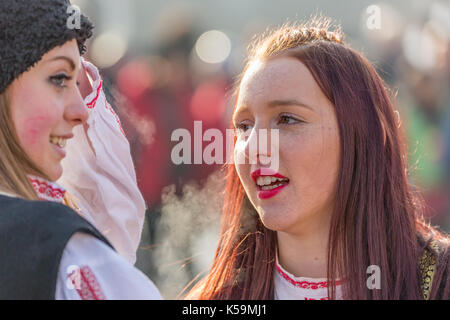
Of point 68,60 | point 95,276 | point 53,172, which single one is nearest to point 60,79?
point 68,60

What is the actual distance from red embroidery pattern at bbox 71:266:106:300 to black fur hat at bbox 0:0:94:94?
1.37 feet

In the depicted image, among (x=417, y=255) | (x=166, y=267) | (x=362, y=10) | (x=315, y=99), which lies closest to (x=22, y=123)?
(x=315, y=99)

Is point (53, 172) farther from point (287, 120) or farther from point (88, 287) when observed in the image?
point (287, 120)

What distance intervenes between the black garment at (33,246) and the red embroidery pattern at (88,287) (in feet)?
0.16

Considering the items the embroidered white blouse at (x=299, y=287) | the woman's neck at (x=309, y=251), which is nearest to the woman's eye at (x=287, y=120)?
the woman's neck at (x=309, y=251)

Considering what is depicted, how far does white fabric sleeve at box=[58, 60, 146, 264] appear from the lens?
158 cm

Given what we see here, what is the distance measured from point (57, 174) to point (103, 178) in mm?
300

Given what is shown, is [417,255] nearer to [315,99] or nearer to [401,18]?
[315,99]

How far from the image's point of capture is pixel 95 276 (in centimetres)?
110

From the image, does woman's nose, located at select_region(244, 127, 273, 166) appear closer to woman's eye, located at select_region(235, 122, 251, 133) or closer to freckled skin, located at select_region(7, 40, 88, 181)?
woman's eye, located at select_region(235, 122, 251, 133)

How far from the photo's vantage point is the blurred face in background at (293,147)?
1520mm

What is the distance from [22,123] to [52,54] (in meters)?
0.16

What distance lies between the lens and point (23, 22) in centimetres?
125

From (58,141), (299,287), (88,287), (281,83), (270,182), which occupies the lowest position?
(299,287)
